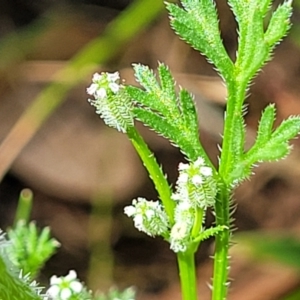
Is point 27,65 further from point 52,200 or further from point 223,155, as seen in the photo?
point 223,155

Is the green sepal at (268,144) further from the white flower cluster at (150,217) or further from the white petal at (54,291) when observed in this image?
the white petal at (54,291)

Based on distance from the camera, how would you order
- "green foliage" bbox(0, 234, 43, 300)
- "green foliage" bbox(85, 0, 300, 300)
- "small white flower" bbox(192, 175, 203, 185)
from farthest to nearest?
"green foliage" bbox(85, 0, 300, 300) < "small white flower" bbox(192, 175, 203, 185) < "green foliage" bbox(0, 234, 43, 300)

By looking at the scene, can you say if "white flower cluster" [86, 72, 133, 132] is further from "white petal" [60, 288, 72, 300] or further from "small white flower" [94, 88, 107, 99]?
"white petal" [60, 288, 72, 300]

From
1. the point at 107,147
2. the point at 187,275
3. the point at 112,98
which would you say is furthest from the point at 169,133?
the point at 107,147

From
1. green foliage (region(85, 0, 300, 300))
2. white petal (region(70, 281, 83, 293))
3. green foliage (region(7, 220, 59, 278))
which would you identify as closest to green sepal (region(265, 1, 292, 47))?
green foliage (region(85, 0, 300, 300))

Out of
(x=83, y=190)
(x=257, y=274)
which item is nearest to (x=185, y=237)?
(x=257, y=274)

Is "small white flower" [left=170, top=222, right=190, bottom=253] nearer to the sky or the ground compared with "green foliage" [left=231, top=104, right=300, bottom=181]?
nearer to the ground
